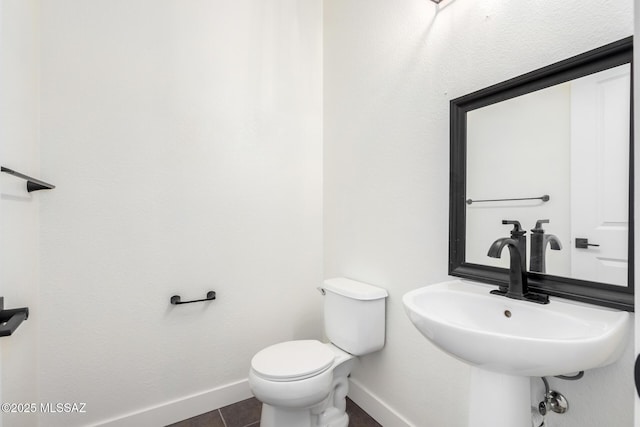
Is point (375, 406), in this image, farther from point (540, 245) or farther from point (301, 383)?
point (540, 245)

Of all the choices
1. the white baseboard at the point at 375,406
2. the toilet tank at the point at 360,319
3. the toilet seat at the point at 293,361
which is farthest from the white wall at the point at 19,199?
the white baseboard at the point at 375,406

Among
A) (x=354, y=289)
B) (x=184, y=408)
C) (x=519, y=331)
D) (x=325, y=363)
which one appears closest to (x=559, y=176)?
(x=519, y=331)

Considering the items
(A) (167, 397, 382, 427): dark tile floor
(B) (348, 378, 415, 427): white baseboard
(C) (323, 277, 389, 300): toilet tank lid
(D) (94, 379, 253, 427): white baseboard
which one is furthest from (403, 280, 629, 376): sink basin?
(D) (94, 379, 253, 427): white baseboard

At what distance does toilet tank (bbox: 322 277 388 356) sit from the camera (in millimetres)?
1506

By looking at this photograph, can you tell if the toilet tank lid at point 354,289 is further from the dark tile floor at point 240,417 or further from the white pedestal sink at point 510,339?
the dark tile floor at point 240,417

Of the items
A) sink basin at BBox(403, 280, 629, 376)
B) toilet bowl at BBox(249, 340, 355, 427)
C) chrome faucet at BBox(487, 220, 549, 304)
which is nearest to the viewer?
sink basin at BBox(403, 280, 629, 376)

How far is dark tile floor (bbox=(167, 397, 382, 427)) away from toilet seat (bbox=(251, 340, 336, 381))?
0.47 meters

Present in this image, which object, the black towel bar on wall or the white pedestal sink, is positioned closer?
the white pedestal sink

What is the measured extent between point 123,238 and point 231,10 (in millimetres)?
1462

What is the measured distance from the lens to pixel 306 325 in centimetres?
204

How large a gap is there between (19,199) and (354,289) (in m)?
1.53

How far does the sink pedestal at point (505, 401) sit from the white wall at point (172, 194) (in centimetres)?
132

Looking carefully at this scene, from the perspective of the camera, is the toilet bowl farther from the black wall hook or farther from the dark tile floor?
the black wall hook

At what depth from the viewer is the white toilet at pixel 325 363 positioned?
1.27m
